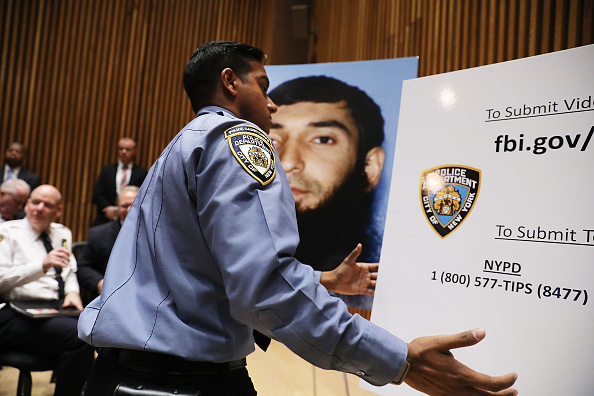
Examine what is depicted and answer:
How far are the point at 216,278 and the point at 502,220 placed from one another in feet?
3.58

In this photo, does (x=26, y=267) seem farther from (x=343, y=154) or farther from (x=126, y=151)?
(x=126, y=151)

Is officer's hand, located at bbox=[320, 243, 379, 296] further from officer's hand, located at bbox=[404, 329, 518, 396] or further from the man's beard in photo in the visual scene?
officer's hand, located at bbox=[404, 329, 518, 396]

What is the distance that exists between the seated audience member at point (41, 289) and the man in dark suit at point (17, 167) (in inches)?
120

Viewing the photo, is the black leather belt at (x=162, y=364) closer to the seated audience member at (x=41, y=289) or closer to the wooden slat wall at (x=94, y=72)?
the seated audience member at (x=41, y=289)

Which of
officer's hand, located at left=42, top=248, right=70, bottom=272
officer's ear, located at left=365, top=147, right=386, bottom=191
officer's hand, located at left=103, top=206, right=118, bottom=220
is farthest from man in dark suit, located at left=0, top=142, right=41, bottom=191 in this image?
officer's ear, located at left=365, top=147, right=386, bottom=191

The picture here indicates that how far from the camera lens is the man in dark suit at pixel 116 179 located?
604cm

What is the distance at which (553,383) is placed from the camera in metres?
1.59

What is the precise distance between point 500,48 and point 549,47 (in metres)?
0.31

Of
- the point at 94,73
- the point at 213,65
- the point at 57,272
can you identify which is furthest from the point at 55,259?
the point at 94,73

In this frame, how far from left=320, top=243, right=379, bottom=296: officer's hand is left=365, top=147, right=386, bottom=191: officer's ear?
800 millimetres

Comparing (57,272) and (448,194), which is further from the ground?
(448,194)

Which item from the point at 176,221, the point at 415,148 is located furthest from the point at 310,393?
the point at 176,221

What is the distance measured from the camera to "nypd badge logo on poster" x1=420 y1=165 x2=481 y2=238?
1912 millimetres

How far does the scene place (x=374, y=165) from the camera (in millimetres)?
2926
